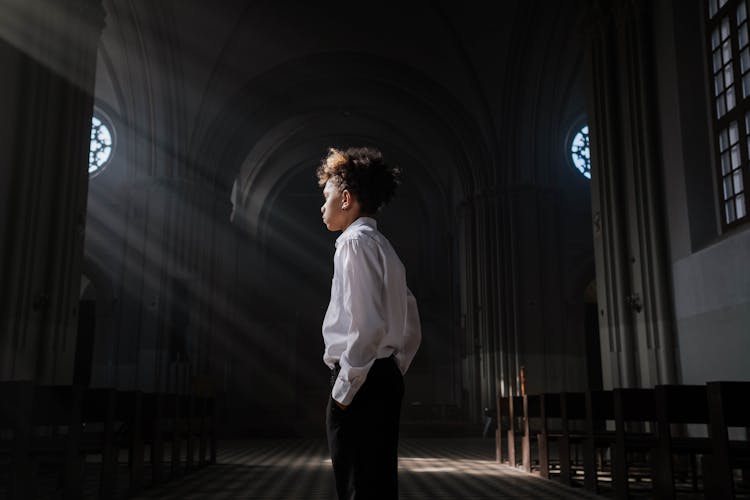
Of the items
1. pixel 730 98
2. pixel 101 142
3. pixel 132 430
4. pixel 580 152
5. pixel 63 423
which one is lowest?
pixel 132 430

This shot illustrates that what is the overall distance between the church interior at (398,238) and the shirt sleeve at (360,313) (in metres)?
3.08

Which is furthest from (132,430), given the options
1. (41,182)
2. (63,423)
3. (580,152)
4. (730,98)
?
(580,152)

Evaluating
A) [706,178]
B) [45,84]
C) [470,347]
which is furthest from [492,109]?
[45,84]

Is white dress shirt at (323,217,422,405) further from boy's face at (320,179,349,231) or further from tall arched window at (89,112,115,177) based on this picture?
tall arched window at (89,112,115,177)

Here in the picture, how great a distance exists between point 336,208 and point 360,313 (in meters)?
0.60

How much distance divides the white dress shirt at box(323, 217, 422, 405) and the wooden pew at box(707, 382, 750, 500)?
9.08 feet

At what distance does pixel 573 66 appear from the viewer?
1895 centimetres

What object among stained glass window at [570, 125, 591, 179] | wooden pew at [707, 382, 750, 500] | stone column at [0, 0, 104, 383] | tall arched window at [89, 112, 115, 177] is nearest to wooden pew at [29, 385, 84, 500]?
stone column at [0, 0, 104, 383]

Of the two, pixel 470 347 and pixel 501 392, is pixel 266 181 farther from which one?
pixel 501 392

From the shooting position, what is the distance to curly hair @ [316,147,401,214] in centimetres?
305

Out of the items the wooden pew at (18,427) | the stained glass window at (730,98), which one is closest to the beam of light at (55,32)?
the wooden pew at (18,427)

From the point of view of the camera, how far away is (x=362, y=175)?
3057 mm

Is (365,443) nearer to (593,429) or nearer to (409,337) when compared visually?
(409,337)

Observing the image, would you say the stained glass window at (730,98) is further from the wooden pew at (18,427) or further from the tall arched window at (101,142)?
the tall arched window at (101,142)
